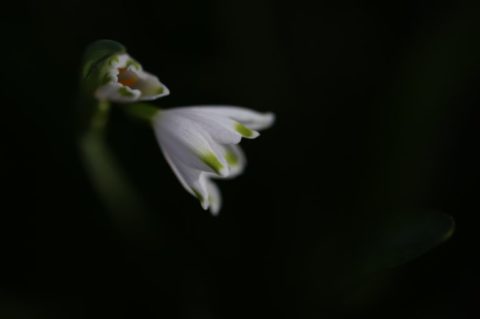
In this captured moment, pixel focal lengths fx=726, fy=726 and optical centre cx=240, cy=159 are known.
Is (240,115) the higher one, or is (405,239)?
(240,115)

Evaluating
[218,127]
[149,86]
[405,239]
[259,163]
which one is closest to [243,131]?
[218,127]

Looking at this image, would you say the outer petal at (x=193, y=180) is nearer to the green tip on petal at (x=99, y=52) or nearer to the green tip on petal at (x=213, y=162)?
the green tip on petal at (x=213, y=162)

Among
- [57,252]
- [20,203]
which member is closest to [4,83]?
[20,203]

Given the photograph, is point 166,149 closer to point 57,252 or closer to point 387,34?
point 57,252

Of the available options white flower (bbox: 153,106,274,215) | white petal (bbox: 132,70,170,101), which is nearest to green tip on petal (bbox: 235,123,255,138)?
white flower (bbox: 153,106,274,215)

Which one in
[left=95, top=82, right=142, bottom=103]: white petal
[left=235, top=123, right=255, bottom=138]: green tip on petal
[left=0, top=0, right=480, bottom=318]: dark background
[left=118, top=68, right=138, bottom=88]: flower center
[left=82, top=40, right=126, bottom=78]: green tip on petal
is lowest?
[left=0, top=0, right=480, bottom=318]: dark background

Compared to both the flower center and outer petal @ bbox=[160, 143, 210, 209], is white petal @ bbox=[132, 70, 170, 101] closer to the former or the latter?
the flower center

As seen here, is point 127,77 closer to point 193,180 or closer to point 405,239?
point 193,180
